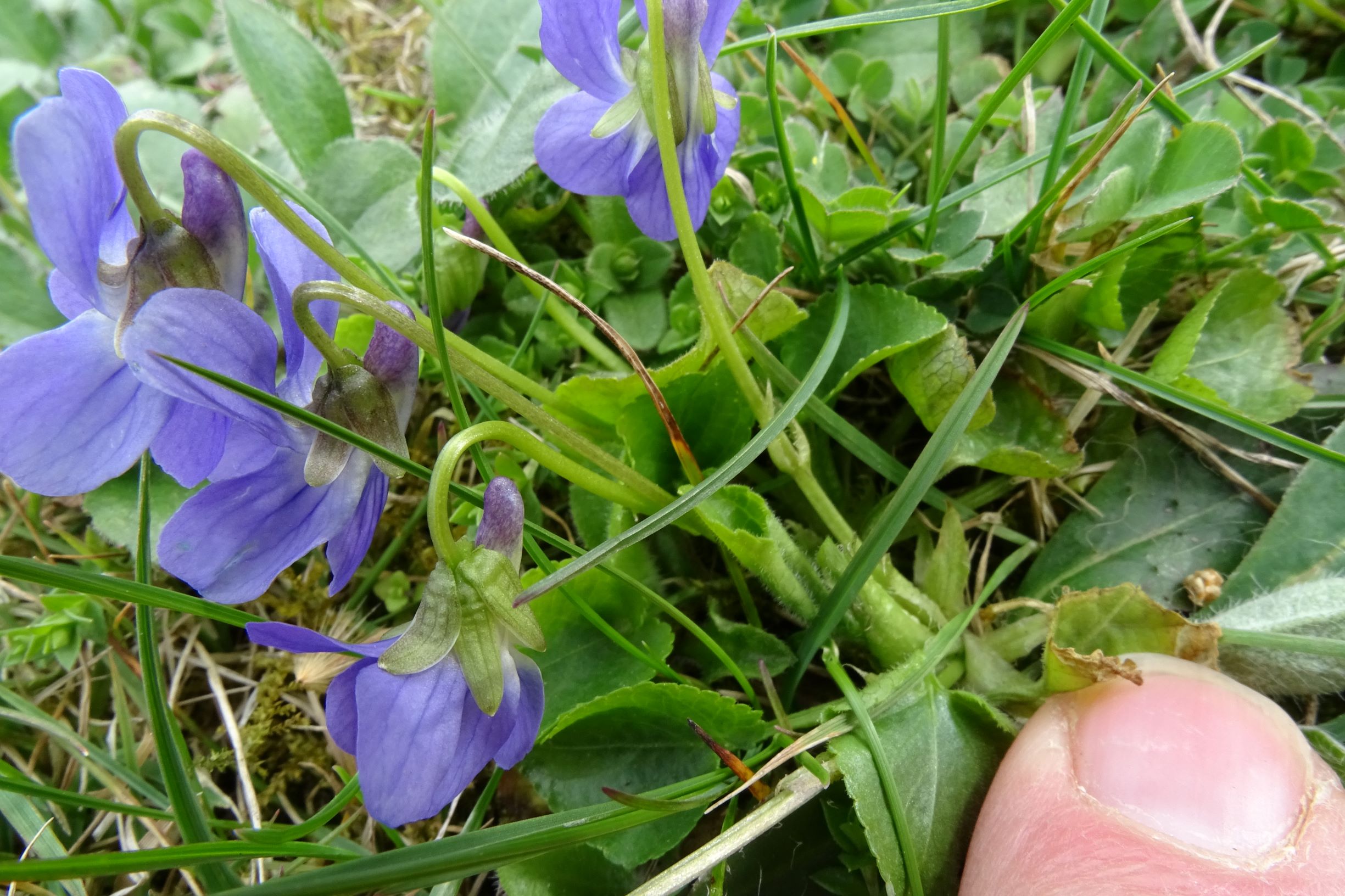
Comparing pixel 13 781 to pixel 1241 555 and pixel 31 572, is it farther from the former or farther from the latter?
pixel 1241 555

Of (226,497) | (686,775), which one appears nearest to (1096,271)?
(686,775)

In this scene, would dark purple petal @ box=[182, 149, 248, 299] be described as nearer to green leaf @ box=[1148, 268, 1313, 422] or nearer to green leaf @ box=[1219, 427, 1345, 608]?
green leaf @ box=[1148, 268, 1313, 422]

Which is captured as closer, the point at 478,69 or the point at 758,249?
the point at 758,249

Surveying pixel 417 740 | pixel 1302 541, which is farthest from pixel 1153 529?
pixel 417 740

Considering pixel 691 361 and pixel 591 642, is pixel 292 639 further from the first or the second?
pixel 691 361

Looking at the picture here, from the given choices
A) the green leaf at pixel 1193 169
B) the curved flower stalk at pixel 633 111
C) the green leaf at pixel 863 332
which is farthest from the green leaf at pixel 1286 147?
the curved flower stalk at pixel 633 111

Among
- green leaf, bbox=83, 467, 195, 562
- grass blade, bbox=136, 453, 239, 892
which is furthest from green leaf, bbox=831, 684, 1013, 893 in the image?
green leaf, bbox=83, 467, 195, 562

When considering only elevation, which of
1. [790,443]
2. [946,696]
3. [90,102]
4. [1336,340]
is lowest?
[946,696]
